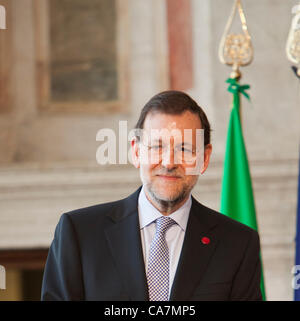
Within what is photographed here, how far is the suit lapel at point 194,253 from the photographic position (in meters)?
1.63

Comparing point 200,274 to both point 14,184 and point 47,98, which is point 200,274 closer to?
point 14,184

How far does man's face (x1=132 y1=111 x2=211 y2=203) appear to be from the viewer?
1.62 m

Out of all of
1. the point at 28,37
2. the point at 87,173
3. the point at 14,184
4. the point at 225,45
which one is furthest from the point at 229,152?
the point at 28,37

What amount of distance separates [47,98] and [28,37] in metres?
0.51

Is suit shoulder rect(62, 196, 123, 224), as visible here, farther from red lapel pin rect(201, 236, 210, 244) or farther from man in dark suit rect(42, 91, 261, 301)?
red lapel pin rect(201, 236, 210, 244)

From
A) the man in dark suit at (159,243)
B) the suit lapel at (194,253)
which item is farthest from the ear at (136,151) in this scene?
the suit lapel at (194,253)

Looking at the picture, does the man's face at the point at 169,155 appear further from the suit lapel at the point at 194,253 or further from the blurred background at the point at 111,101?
the blurred background at the point at 111,101

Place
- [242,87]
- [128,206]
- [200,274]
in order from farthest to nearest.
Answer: [242,87], [128,206], [200,274]

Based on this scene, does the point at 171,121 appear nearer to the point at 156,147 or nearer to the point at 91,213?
the point at 156,147

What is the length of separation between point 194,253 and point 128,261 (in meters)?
0.19

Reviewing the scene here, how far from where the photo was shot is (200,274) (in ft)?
5.49

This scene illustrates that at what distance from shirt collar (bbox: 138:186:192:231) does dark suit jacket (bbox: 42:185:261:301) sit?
2 centimetres

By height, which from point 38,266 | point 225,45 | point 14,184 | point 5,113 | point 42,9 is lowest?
point 38,266

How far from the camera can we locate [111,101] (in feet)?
15.8
